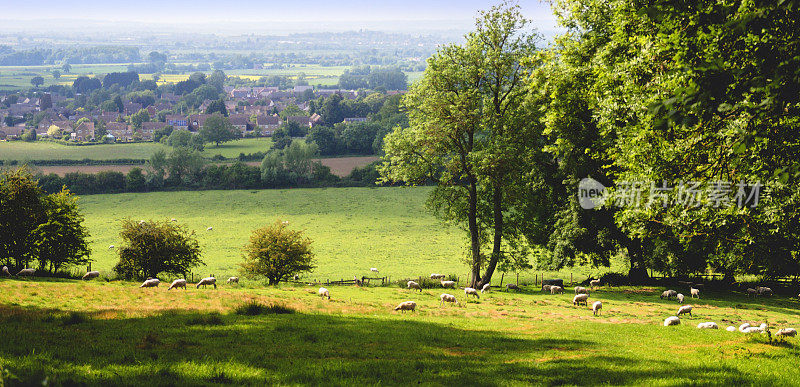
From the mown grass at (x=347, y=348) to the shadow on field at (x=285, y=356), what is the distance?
0.10ft

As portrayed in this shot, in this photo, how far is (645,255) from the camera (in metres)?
35.3

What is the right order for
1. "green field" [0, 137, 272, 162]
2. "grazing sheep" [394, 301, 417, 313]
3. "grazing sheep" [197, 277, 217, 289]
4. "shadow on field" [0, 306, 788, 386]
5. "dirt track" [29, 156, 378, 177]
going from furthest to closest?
"green field" [0, 137, 272, 162], "dirt track" [29, 156, 378, 177], "grazing sheep" [197, 277, 217, 289], "grazing sheep" [394, 301, 417, 313], "shadow on field" [0, 306, 788, 386]

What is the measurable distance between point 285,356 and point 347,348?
1906mm

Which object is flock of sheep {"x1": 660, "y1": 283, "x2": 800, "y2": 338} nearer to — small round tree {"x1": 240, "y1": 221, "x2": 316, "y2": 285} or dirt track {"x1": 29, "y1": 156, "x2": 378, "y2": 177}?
small round tree {"x1": 240, "y1": 221, "x2": 316, "y2": 285}

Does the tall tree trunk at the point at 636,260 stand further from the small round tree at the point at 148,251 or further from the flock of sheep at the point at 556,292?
the small round tree at the point at 148,251

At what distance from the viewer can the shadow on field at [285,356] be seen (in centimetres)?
974

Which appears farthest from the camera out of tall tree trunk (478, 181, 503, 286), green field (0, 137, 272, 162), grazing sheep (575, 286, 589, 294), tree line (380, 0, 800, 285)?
green field (0, 137, 272, 162)

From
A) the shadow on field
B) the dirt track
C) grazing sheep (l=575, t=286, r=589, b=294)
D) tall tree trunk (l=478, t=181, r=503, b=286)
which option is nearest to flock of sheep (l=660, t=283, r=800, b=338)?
grazing sheep (l=575, t=286, r=589, b=294)

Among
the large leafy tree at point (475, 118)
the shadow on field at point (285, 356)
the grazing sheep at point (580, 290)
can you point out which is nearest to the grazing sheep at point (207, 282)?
the large leafy tree at point (475, 118)

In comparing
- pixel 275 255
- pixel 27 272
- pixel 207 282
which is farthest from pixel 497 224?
pixel 27 272

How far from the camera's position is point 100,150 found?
14000 cm

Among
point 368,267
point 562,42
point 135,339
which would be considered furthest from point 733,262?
point 368,267

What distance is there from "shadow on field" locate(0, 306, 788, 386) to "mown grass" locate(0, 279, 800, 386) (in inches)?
Answer: 1.2

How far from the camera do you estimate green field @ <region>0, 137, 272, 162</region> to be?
423 feet
